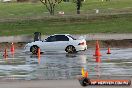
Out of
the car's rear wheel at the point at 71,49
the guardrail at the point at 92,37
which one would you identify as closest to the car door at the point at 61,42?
→ the car's rear wheel at the point at 71,49

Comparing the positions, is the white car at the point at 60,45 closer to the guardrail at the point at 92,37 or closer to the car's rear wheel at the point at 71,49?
the car's rear wheel at the point at 71,49

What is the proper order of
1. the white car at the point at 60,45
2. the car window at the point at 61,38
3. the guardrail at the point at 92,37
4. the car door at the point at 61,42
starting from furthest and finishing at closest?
1. the guardrail at the point at 92,37
2. the car window at the point at 61,38
3. the car door at the point at 61,42
4. the white car at the point at 60,45

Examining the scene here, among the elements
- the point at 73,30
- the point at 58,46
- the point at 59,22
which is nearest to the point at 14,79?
the point at 58,46

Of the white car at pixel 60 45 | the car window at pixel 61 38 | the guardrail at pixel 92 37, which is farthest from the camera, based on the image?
the guardrail at pixel 92 37

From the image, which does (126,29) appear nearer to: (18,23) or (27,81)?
(18,23)

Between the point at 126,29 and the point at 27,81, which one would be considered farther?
the point at 126,29

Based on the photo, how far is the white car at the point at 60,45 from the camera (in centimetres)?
3475

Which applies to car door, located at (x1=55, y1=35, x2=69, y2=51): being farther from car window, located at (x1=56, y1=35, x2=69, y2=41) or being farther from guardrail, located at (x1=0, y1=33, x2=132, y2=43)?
guardrail, located at (x1=0, y1=33, x2=132, y2=43)

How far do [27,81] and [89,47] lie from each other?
23.4m

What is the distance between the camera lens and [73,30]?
5316cm

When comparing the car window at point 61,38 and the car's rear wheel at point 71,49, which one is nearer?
the car's rear wheel at point 71,49

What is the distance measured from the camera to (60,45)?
35.3 metres

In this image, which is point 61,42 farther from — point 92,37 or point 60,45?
point 92,37

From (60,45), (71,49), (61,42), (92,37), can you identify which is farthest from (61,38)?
(92,37)
